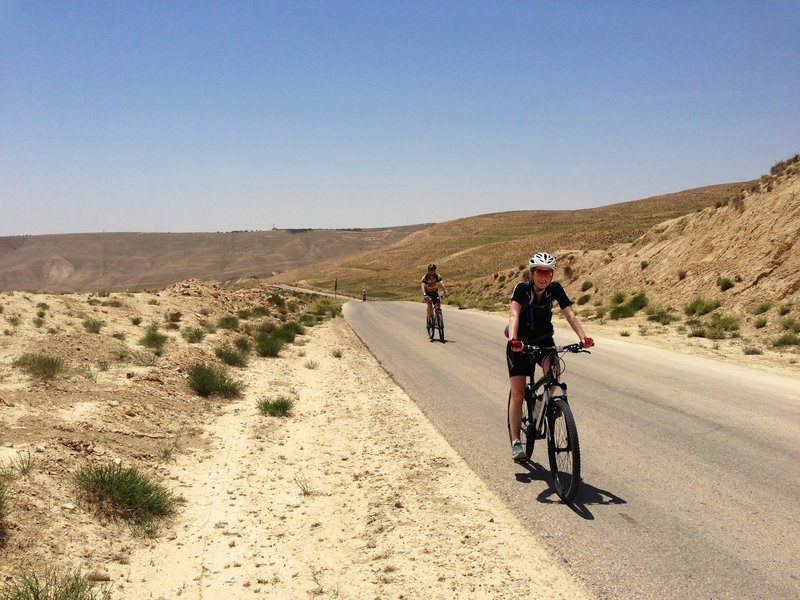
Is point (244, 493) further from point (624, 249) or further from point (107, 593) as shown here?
point (624, 249)

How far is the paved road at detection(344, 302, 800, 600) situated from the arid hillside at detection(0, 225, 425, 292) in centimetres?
12073

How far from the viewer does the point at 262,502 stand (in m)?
5.64

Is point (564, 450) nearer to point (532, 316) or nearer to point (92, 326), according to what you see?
point (532, 316)

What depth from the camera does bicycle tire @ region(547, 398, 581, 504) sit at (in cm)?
498

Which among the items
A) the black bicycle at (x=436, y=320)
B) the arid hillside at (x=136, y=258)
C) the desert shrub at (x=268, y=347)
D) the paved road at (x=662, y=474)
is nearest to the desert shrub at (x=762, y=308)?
the paved road at (x=662, y=474)

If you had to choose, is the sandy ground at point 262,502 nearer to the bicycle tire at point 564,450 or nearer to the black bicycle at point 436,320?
the bicycle tire at point 564,450

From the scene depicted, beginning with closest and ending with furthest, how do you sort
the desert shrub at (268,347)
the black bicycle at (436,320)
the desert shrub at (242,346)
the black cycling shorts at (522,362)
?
1. the black cycling shorts at (522,362)
2. the desert shrub at (242,346)
3. the desert shrub at (268,347)
4. the black bicycle at (436,320)

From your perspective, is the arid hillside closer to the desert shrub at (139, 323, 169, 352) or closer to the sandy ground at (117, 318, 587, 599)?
the desert shrub at (139, 323, 169, 352)

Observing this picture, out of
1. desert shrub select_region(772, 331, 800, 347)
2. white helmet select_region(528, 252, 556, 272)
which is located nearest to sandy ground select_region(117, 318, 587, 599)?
white helmet select_region(528, 252, 556, 272)

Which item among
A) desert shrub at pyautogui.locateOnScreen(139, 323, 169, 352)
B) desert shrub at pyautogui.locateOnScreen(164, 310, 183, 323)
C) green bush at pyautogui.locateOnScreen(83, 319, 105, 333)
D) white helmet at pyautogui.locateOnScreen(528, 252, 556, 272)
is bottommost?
desert shrub at pyautogui.locateOnScreen(139, 323, 169, 352)

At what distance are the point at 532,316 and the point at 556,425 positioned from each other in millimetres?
1122

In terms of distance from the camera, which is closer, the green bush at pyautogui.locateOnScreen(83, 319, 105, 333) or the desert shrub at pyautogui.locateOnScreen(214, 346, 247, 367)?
the desert shrub at pyautogui.locateOnScreen(214, 346, 247, 367)

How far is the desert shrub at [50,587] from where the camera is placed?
3.43 metres

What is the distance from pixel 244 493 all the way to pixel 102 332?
36.5 ft
